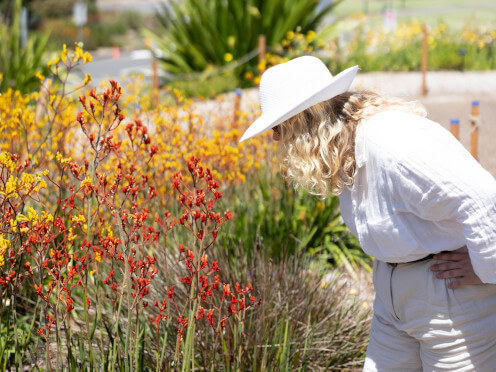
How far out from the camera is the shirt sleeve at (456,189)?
1.74m

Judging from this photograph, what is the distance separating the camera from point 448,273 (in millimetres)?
1898

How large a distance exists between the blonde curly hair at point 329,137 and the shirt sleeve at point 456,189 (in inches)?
7.3

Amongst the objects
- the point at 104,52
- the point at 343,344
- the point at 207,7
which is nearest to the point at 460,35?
the point at 207,7

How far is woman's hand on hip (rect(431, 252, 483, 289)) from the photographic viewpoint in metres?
1.88

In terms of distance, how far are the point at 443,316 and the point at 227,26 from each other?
35.4ft

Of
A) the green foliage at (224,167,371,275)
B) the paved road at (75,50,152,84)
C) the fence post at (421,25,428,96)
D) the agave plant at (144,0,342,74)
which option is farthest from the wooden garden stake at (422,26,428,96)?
the paved road at (75,50,152,84)

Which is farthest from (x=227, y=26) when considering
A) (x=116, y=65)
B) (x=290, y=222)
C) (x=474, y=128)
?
(x=116, y=65)

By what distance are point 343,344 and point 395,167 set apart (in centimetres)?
125

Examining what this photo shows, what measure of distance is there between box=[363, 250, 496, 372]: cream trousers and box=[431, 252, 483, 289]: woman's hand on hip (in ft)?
0.09

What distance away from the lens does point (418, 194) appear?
1.79 metres

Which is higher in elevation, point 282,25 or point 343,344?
point 282,25

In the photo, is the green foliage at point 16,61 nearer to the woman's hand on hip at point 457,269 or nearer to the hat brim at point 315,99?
the hat brim at point 315,99

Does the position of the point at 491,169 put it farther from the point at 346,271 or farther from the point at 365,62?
the point at 365,62

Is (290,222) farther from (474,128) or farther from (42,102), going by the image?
(42,102)
